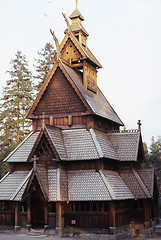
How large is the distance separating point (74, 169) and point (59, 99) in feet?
18.9

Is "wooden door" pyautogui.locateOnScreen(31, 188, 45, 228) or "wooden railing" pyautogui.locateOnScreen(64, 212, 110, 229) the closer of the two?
"wooden railing" pyautogui.locateOnScreen(64, 212, 110, 229)

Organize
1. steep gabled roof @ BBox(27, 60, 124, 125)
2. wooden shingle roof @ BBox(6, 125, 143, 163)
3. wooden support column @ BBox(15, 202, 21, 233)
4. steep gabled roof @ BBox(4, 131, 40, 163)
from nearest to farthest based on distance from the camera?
wooden support column @ BBox(15, 202, 21, 233)
wooden shingle roof @ BBox(6, 125, 143, 163)
steep gabled roof @ BBox(4, 131, 40, 163)
steep gabled roof @ BBox(27, 60, 124, 125)

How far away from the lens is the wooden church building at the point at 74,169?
21406mm

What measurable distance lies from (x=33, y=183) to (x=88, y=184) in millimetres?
3540

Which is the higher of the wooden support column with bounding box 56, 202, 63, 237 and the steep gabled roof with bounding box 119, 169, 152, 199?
the steep gabled roof with bounding box 119, 169, 152, 199

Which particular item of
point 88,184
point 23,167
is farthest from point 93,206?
point 23,167

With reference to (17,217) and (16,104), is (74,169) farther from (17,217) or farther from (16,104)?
(16,104)

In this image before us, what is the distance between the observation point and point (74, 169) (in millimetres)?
23391

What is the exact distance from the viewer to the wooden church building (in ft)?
70.2

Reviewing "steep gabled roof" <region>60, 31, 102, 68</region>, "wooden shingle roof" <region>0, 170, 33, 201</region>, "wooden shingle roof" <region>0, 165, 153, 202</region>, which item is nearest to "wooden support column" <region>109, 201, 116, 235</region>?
"wooden shingle roof" <region>0, 165, 153, 202</region>

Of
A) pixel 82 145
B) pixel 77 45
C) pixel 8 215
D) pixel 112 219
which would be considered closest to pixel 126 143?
pixel 82 145

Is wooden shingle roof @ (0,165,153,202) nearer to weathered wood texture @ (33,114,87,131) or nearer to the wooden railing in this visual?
the wooden railing

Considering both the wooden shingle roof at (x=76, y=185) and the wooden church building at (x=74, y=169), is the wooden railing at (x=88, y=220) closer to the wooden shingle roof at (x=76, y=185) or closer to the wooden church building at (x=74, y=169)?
the wooden church building at (x=74, y=169)

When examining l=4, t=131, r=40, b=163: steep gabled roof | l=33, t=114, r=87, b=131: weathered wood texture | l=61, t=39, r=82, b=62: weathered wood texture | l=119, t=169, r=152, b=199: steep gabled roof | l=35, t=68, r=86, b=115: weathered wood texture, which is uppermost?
l=61, t=39, r=82, b=62: weathered wood texture
